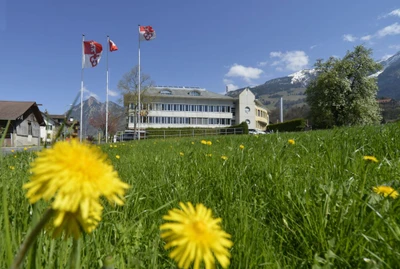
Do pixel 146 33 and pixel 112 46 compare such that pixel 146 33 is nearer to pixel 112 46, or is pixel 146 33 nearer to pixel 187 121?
pixel 112 46

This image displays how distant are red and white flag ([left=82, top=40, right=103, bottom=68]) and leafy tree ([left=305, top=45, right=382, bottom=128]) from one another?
86.1 ft

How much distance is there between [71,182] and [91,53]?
1231 inches

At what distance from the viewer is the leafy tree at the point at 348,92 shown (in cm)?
3238

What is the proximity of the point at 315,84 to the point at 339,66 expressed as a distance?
137 inches

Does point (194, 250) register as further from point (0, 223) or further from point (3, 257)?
point (0, 223)

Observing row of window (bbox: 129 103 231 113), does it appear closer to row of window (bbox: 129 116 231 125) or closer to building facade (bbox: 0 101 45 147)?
row of window (bbox: 129 116 231 125)

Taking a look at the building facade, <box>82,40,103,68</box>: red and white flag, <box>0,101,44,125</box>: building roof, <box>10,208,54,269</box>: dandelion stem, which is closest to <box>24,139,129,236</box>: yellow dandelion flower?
<box>10,208,54,269</box>: dandelion stem

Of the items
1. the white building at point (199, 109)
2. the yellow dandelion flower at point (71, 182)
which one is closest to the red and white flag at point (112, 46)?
the white building at point (199, 109)

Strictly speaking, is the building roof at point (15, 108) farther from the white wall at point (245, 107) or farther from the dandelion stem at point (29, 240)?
the white wall at point (245, 107)

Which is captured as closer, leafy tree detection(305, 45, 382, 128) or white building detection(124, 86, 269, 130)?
leafy tree detection(305, 45, 382, 128)

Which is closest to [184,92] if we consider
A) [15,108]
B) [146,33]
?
[146,33]

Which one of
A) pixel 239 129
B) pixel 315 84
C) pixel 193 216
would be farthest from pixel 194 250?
pixel 239 129

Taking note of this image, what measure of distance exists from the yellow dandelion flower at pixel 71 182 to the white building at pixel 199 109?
204 feet

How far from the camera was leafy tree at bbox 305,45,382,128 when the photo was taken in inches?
1275
